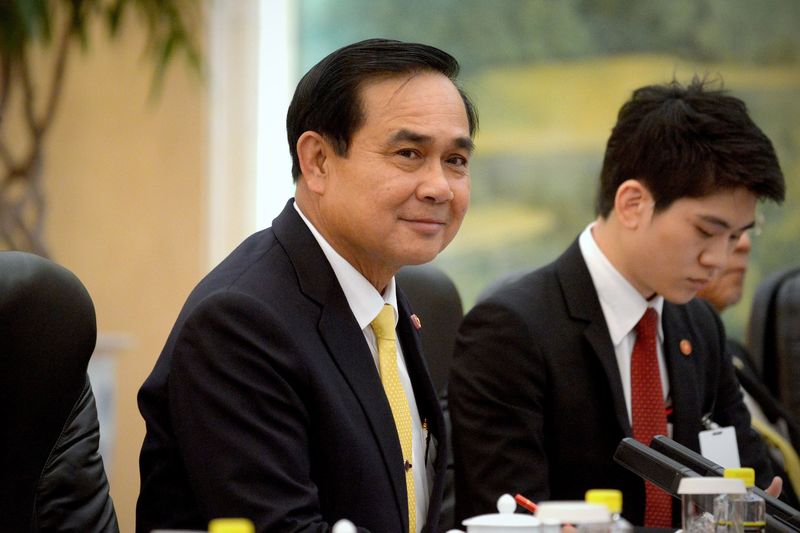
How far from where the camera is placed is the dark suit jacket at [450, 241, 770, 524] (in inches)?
85.0

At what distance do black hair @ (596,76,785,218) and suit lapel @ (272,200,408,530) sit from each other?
844 mm

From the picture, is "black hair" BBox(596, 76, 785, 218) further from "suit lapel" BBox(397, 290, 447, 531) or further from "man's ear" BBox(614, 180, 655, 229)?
"suit lapel" BBox(397, 290, 447, 531)

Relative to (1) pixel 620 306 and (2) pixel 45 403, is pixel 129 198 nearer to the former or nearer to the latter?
(1) pixel 620 306

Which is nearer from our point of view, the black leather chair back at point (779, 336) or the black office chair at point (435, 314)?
the black office chair at point (435, 314)

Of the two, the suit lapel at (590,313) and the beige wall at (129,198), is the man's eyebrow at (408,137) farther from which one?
the beige wall at (129,198)

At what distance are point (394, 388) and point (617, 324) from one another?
691 mm

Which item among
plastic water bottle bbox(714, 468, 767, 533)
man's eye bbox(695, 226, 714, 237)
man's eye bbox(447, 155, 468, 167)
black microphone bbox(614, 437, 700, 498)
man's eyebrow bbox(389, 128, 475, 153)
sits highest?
man's eyebrow bbox(389, 128, 475, 153)

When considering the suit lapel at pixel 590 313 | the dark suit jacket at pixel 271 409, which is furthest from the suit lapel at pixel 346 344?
the suit lapel at pixel 590 313

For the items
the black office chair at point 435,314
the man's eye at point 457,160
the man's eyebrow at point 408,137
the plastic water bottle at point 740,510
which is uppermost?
the man's eyebrow at point 408,137

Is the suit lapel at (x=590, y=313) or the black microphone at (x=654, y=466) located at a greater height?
the suit lapel at (x=590, y=313)

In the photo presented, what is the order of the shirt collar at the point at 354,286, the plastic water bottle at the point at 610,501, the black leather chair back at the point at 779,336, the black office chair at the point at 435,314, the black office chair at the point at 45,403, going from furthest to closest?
the black leather chair back at the point at 779,336 < the black office chair at the point at 435,314 < the shirt collar at the point at 354,286 < the black office chair at the point at 45,403 < the plastic water bottle at the point at 610,501

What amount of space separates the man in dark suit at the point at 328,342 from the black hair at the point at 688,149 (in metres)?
0.53

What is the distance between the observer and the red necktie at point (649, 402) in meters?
2.21

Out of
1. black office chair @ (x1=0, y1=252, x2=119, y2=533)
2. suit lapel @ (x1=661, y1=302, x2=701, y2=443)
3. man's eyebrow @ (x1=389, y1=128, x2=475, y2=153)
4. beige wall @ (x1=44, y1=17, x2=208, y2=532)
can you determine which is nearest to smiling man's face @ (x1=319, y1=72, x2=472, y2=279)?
man's eyebrow @ (x1=389, y1=128, x2=475, y2=153)
